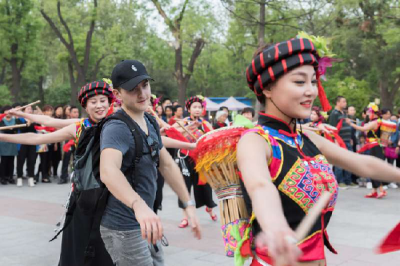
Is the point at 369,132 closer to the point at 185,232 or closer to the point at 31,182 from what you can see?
the point at 185,232

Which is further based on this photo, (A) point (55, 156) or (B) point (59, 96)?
(B) point (59, 96)

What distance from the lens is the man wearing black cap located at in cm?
284

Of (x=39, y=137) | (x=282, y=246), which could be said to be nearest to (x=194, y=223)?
(x=282, y=246)

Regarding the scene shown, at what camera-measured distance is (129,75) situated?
317 centimetres

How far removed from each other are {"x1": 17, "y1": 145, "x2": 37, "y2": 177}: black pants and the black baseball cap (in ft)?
31.2

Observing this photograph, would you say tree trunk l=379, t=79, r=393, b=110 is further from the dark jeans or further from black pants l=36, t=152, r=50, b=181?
black pants l=36, t=152, r=50, b=181

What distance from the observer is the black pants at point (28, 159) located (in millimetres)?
11953

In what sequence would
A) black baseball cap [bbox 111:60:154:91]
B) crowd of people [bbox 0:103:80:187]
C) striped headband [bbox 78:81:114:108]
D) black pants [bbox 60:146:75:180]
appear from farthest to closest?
1. black pants [bbox 60:146:75:180]
2. crowd of people [bbox 0:103:80:187]
3. striped headband [bbox 78:81:114:108]
4. black baseball cap [bbox 111:60:154:91]

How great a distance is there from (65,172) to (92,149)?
966 cm

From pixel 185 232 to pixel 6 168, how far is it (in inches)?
272

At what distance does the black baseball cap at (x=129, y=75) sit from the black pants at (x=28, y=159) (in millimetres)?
9521

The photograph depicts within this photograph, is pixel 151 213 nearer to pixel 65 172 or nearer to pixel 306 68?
pixel 306 68

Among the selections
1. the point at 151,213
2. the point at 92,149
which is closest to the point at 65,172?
the point at 92,149

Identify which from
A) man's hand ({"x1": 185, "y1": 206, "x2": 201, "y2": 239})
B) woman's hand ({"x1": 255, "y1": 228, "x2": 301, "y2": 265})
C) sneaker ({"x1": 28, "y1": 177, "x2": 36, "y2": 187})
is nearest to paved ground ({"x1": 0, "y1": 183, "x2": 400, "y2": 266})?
sneaker ({"x1": 28, "y1": 177, "x2": 36, "y2": 187})
